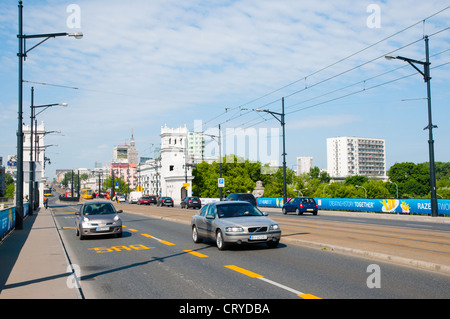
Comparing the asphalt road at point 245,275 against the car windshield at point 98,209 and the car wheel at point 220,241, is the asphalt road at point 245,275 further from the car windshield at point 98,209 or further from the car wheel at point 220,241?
the car windshield at point 98,209

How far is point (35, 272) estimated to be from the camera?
9.59m

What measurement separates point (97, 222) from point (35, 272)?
7727 mm

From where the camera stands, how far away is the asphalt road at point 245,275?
24.1ft

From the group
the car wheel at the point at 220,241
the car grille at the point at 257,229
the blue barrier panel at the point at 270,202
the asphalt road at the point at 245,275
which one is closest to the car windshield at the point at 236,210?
the car wheel at the point at 220,241

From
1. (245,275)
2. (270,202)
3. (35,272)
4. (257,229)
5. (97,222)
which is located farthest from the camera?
(270,202)

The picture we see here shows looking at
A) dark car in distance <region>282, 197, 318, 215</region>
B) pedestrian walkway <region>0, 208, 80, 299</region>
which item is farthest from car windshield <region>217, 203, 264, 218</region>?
dark car in distance <region>282, 197, 318, 215</region>

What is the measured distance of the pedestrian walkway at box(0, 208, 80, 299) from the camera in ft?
24.5

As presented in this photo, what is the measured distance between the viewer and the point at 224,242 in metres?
13.0

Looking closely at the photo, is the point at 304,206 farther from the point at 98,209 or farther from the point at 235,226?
the point at 235,226

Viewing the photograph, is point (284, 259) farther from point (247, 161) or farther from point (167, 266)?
point (247, 161)

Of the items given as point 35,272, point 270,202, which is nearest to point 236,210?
point 35,272

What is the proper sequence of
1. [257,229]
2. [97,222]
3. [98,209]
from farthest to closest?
[98,209]
[97,222]
[257,229]
